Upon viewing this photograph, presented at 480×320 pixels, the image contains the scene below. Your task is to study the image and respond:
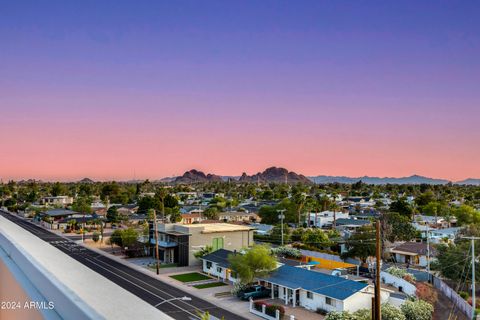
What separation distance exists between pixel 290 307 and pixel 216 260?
9.89 m

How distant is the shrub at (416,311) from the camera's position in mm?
21328

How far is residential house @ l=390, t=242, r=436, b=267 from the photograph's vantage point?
38.7m

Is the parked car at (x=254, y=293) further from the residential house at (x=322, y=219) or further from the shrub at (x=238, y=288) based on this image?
the residential house at (x=322, y=219)

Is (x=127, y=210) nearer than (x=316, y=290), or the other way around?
(x=316, y=290)

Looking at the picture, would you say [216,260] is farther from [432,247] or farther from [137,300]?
[137,300]

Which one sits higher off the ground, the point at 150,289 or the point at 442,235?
the point at 442,235

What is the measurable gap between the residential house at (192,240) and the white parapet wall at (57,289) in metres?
36.4

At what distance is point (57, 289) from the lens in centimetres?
188

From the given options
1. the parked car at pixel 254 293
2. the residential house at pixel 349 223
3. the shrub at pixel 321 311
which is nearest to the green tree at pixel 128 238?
the parked car at pixel 254 293

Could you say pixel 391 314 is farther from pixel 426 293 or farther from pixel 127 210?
pixel 127 210

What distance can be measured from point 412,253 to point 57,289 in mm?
41385

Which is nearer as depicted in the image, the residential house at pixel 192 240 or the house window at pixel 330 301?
the house window at pixel 330 301

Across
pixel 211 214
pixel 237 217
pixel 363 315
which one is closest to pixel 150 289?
pixel 363 315

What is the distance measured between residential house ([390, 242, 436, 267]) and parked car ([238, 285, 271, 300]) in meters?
17.7
